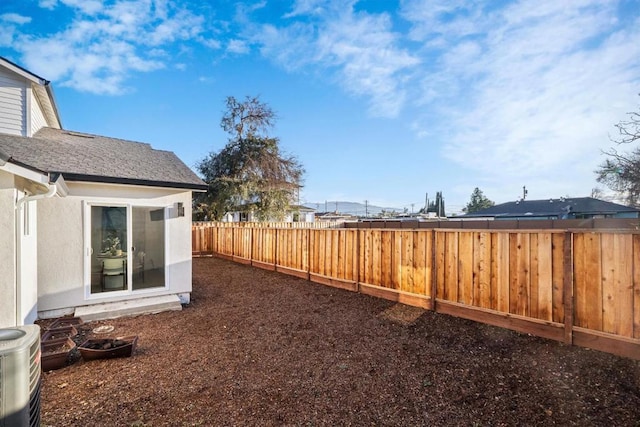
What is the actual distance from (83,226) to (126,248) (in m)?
0.81

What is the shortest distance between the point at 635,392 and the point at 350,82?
1147cm

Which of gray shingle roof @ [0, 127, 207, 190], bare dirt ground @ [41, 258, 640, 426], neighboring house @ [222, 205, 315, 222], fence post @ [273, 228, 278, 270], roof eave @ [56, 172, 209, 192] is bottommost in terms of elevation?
bare dirt ground @ [41, 258, 640, 426]

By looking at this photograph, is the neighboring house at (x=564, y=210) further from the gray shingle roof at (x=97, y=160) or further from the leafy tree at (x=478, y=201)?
the gray shingle roof at (x=97, y=160)

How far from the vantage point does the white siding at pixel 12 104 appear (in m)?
6.89

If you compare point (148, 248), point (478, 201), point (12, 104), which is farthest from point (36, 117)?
point (478, 201)

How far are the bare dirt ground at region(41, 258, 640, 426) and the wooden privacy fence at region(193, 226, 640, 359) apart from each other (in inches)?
10.1

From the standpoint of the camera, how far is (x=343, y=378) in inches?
130

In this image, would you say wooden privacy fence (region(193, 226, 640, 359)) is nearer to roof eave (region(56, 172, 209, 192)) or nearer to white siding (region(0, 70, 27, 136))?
roof eave (region(56, 172, 209, 192))

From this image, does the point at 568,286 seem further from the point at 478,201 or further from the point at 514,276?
the point at 478,201

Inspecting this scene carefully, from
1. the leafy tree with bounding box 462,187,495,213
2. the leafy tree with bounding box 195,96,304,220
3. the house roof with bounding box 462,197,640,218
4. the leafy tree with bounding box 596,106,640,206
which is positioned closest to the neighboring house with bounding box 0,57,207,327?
the leafy tree with bounding box 596,106,640,206

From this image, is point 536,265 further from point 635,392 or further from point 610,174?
point 610,174

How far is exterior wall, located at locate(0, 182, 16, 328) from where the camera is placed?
12.6ft

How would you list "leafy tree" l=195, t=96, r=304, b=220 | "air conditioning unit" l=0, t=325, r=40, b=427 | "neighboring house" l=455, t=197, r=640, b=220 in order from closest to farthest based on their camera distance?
"air conditioning unit" l=0, t=325, r=40, b=427 → "leafy tree" l=195, t=96, r=304, b=220 → "neighboring house" l=455, t=197, r=640, b=220

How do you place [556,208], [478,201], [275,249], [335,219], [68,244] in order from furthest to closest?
[478,201], [335,219], [556,208], [275,249], [68,244]
